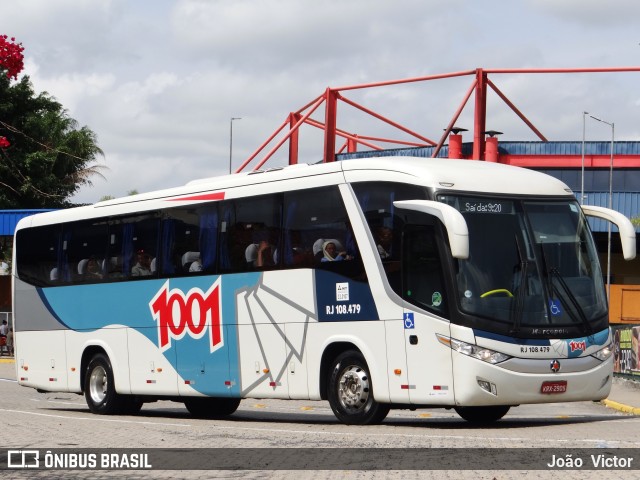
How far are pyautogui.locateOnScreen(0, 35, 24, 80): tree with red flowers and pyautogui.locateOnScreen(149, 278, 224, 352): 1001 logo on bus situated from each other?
8775 millimetres

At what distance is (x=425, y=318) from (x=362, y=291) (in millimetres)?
1171

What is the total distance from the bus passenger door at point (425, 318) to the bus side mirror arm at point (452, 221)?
1.07ft

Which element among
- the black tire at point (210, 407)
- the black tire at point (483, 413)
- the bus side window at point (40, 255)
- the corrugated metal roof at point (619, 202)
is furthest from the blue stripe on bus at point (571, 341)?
the corrugated metal roof at point (619, 202)

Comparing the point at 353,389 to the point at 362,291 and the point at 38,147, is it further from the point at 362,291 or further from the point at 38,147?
the point at 38,147

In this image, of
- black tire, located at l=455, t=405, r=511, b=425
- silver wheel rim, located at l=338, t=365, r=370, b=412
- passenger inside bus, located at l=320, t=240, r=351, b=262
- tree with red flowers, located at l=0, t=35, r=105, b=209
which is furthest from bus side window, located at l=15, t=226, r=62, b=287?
tree with red flowers, located at l=0, t=35, r=105, b=209

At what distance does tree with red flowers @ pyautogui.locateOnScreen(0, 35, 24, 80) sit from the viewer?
11424 millimetres

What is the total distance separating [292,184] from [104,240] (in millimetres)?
5381

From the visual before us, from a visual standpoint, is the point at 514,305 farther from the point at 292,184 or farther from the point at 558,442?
the point at 292,184

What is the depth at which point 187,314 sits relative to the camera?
20781 millimetres

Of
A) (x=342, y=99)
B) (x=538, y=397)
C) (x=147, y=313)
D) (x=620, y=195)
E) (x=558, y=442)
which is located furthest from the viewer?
(x=620, y=195)

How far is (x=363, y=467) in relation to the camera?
11.6m

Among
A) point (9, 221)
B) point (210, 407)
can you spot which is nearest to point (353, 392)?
point (210, 407)

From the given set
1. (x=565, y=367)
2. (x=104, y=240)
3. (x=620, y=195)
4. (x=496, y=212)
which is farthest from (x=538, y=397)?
(x=620, y=195)

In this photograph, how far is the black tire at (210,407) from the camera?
22.1 m
